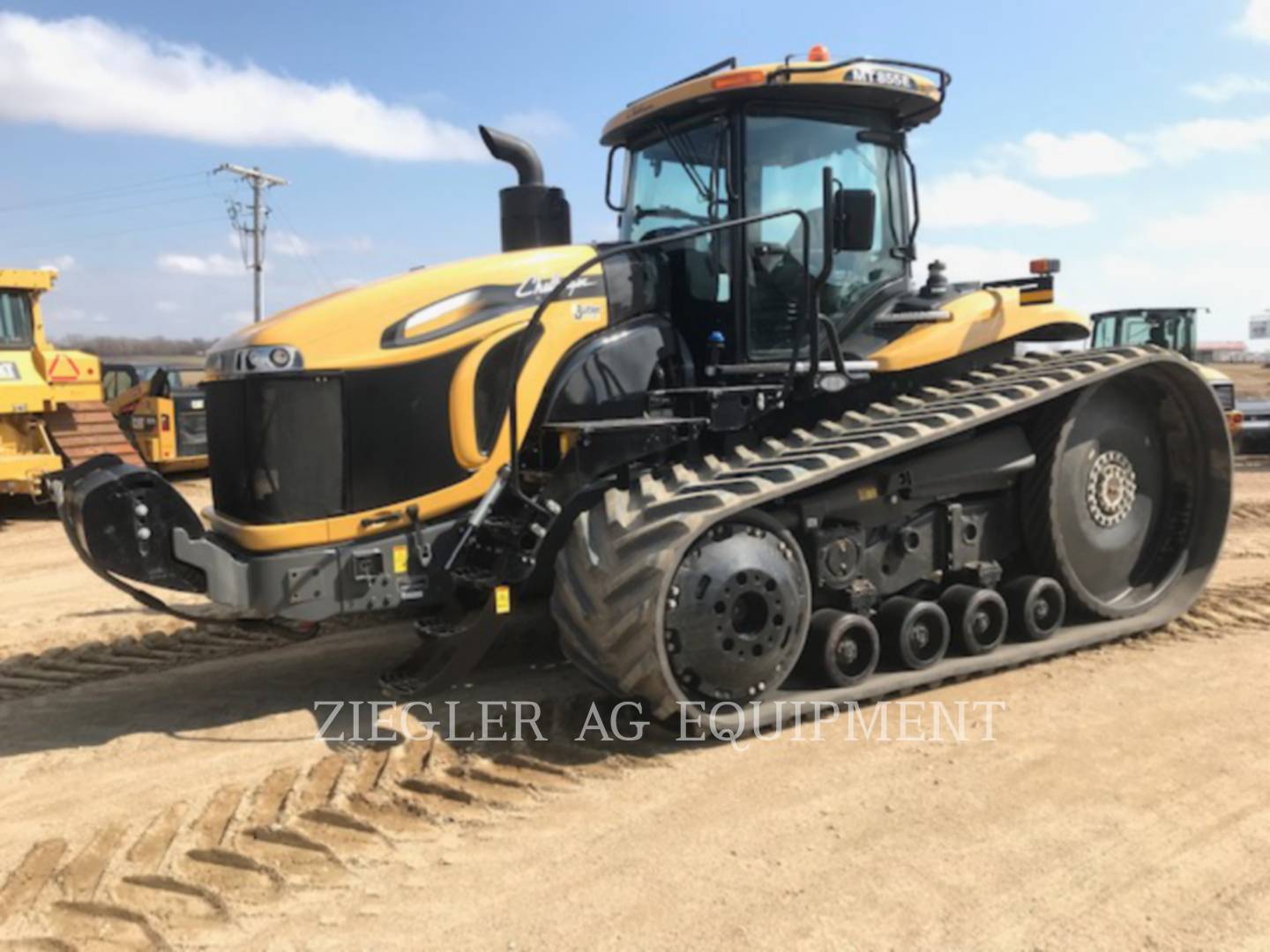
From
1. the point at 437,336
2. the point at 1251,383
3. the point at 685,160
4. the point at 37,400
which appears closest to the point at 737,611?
the point at 437,336

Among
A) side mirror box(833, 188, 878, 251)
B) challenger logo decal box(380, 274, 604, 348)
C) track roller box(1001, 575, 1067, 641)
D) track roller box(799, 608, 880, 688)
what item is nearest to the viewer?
challenger logo decal box(380, 274, 604, 348)

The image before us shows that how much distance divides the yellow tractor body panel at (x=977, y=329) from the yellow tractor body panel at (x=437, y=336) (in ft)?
5.37

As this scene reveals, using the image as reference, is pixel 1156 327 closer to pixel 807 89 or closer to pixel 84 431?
pixel 807 89

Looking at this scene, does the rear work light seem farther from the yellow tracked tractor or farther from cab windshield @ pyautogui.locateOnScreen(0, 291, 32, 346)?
cab windshield @ pyautogui.locateOnScreen(0, 291, 32, 346)

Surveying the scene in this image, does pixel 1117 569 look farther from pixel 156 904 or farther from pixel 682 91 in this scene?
pixel 156 904

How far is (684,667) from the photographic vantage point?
14.5 ft

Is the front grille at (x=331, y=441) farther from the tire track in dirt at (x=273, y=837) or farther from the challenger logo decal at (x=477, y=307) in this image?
the tire track in dirt at (x=273, y=837)

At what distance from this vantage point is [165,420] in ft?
49.0

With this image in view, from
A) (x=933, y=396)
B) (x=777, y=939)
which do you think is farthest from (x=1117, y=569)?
(x=777, y=939)

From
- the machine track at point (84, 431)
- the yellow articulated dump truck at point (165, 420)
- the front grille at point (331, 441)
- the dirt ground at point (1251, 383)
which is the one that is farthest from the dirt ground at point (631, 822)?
the dirt ground at point (1251, 383)

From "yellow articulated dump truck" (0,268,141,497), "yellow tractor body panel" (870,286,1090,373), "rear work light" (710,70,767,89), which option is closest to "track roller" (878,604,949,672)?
"yellow tractor body panel" (870,286,1090,373)

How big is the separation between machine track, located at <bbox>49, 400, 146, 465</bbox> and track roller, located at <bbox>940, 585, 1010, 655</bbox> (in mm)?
10455

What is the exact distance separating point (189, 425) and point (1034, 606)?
13.2 metres

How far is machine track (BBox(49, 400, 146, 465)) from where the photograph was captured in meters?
12.6
